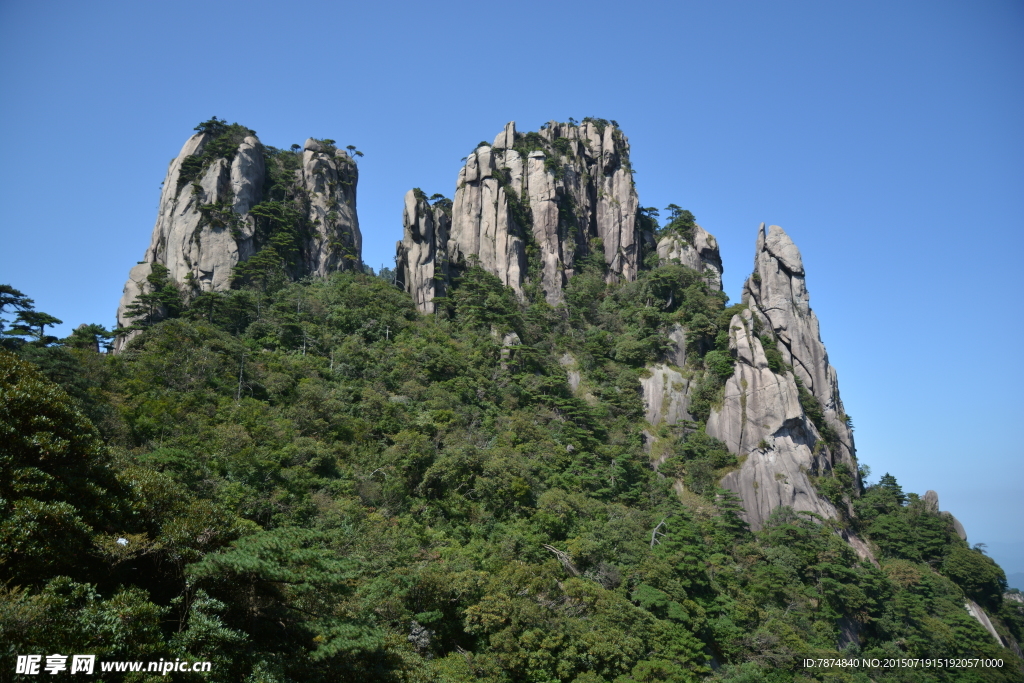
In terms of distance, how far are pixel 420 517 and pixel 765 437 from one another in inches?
1093

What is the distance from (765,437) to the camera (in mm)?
42375

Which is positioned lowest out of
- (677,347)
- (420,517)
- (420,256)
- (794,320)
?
(420,517)

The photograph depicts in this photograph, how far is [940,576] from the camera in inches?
1526

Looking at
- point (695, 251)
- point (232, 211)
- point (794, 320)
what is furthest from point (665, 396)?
point (232, 211)

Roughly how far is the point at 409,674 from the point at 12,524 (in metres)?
9.86

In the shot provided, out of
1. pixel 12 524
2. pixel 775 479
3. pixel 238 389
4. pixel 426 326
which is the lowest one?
pixel 12 524

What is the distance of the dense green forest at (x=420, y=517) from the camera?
12.2 meters

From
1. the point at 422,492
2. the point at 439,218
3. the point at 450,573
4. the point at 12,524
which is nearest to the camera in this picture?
the point at 12,524

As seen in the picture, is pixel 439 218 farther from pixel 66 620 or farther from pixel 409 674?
pixel 66 620

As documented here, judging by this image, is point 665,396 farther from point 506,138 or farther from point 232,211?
point 232,211

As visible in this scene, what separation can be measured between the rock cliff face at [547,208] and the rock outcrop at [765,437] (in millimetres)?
18633

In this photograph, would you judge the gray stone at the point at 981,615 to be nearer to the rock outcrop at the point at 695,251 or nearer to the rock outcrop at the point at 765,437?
the rock outcrop at the point at 765,437

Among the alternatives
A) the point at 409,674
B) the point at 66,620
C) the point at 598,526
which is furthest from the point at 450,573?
the point at 66,620

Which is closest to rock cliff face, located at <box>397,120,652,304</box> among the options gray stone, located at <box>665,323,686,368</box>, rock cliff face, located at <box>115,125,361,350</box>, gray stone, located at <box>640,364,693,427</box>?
rock cliff face, located at <box>115,125,361,350</box>
